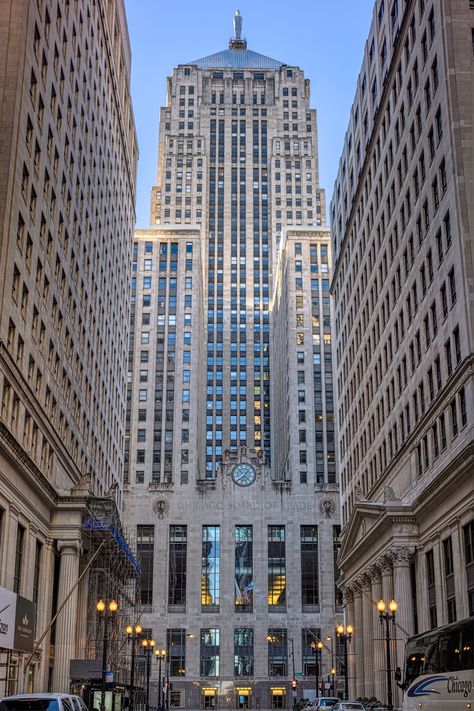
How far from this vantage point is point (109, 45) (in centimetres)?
8225

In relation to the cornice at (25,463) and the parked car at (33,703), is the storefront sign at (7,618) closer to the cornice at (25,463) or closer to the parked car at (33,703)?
the cornice at (25,463)

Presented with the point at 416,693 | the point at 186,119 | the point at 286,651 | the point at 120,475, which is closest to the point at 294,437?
the point at 286,651

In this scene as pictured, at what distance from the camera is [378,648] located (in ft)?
215

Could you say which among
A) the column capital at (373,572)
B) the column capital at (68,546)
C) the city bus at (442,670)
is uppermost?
the column capital at (68,546)

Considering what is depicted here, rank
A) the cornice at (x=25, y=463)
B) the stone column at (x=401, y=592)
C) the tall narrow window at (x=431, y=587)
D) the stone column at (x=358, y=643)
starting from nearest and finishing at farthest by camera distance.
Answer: the cornice at (x=25, y=463) → the tall narrow window at (x=431, y=587) → the stone column at (x=401, y=592) → the stone column at (x=358, y=643)

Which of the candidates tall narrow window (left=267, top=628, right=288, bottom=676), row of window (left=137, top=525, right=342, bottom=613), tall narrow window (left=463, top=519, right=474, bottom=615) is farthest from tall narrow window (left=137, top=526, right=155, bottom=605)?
tall narrow window (left=463, top=519, right=474, bottom=615)

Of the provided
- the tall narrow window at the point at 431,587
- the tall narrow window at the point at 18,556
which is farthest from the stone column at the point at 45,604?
the tall narrow window at the point at 431,587

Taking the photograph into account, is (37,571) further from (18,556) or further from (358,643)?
(358,643)

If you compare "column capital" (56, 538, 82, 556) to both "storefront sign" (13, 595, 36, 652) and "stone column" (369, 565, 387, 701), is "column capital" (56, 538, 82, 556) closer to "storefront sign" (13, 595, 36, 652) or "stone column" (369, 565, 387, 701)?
"storefront sign" (13, 595, 36, 652)

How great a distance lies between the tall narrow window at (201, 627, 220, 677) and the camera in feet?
412

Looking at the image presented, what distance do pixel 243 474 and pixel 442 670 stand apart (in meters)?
103

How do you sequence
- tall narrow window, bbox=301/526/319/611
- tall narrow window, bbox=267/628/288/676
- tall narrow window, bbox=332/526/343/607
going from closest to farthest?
tall narrow window, bbox=267/628/288/676
tall narrow window, bbox=332/526/343/607
tall narrow window, bbox=301/526/319/611

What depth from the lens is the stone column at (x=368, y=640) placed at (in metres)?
70.2

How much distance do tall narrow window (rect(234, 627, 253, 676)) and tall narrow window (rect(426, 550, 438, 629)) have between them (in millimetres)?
74857
